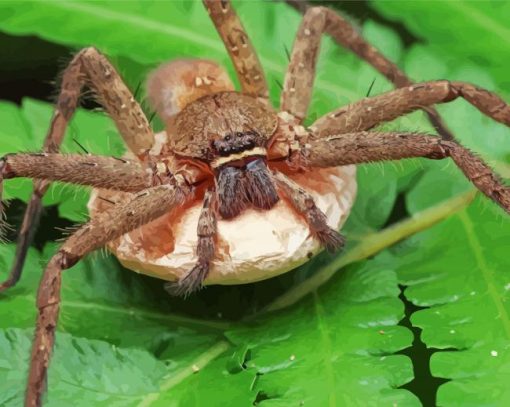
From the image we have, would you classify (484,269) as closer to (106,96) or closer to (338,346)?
(338,346)

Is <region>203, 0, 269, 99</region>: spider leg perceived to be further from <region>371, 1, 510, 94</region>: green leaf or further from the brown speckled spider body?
<region>371, 1, 510, 94</region>: green leaf

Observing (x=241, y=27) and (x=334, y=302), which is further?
(x=241, y=27)

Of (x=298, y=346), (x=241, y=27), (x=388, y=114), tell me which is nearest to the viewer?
(x=298, y=346)

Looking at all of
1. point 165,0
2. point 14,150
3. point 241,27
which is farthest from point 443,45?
point 14,150

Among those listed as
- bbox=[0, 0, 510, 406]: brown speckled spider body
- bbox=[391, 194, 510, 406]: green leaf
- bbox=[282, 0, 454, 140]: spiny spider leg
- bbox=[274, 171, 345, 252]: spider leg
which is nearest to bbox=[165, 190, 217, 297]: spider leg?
bbox=[0, 0, 510, 406]: brown speckled spider body

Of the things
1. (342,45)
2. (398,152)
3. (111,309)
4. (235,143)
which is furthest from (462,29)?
(111,309)

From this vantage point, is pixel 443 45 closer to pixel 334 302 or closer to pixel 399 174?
pixel 399 174
